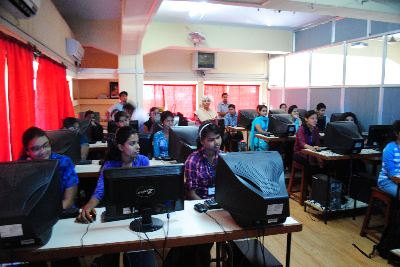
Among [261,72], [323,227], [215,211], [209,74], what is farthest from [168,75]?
[215,211]

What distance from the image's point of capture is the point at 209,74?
965cm

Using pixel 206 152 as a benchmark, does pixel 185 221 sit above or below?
below

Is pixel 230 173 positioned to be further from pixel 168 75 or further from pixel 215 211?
pixel 168 75

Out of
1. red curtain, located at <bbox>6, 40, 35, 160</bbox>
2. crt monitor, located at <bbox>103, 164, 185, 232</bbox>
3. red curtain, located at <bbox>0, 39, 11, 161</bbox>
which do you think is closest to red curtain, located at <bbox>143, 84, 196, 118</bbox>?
red curtain, located at <bbox>6, 40, 35, 160</bbox>

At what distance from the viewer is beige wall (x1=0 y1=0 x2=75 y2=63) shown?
3273 millimetres

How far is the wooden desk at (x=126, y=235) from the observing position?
149 centimetres

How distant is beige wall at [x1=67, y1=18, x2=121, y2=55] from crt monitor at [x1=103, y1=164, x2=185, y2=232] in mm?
5958

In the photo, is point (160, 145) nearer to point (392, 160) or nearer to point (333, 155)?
point (333, 155)

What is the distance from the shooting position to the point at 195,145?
2.93 meters

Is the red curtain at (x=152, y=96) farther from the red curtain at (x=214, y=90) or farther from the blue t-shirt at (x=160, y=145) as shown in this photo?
the blue t-shirt at (x=160, y=145)

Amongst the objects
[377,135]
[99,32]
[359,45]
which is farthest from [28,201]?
[359,45]

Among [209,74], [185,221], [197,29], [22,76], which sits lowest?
[185,221]

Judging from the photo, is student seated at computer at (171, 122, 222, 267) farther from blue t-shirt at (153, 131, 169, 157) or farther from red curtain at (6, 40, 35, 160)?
red curtain at (6, 40, 35, 160)

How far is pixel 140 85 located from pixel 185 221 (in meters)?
5.93
